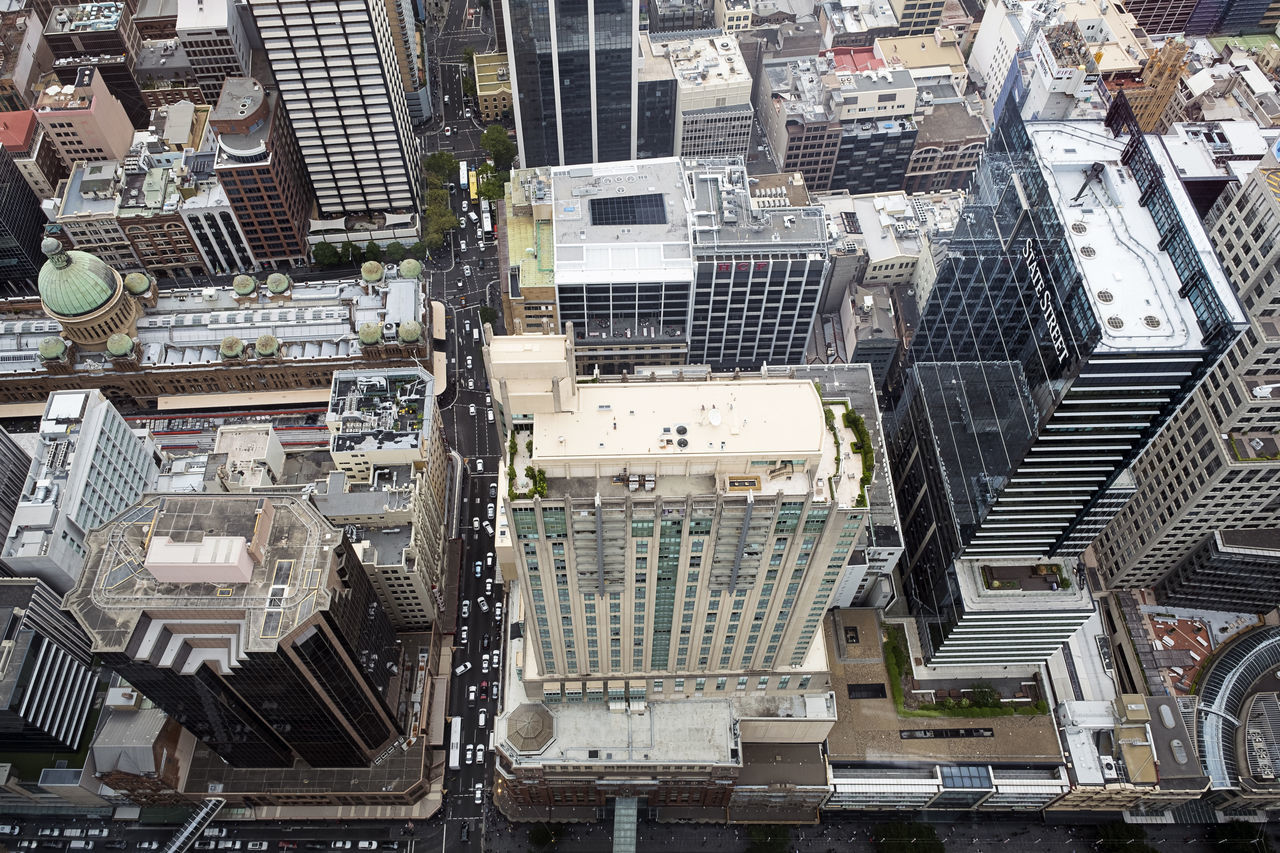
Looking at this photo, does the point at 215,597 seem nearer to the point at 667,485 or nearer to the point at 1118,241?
the point at 667,485

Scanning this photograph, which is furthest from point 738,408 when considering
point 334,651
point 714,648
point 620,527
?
point 334,651

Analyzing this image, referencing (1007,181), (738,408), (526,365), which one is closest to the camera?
(526,365)

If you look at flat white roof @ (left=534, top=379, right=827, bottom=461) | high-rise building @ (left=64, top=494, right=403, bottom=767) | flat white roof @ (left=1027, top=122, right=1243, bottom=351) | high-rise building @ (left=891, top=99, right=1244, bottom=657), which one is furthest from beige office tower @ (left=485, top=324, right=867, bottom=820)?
flat white roof @ (left=1027, top=122, right=1243, bottom=351)

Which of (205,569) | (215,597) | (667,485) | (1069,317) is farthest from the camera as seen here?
(215,597)

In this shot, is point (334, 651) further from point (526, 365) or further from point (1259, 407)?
point (1259, 407)

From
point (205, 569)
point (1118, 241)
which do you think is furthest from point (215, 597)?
point (1118, 241)
